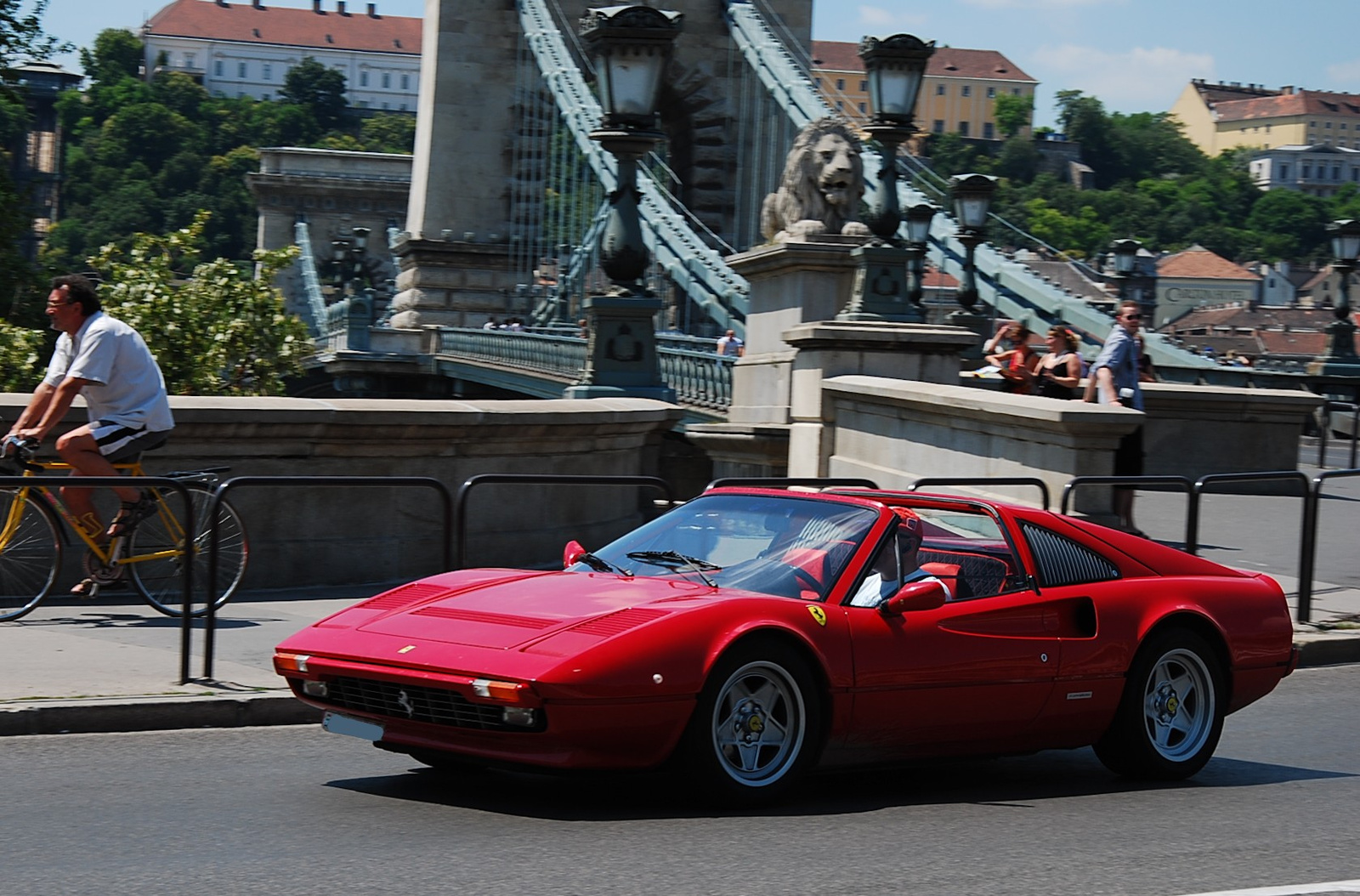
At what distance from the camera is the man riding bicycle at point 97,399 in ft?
31.2

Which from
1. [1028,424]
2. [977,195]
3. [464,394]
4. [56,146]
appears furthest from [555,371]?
[56,146]

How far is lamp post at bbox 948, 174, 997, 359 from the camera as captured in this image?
108ft

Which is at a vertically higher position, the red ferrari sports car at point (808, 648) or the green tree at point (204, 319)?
the green tree at point (204, 319)

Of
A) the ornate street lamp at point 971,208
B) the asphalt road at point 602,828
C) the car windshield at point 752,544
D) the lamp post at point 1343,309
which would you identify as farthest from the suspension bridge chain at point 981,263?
the asphalt road at point 602,828

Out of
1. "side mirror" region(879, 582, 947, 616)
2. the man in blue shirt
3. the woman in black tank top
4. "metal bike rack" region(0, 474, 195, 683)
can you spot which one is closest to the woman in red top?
the woman in black tank top

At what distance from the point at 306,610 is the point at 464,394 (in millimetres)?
35311

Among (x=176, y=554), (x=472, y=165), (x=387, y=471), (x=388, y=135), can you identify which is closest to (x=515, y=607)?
(x=176, y=554)

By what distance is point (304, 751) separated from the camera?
7250mm

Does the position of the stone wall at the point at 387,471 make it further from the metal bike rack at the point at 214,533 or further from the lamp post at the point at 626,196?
the lamp post at the point at 626,196

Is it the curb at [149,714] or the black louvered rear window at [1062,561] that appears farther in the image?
the curb at [149,714]

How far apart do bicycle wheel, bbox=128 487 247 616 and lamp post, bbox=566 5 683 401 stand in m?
5.71

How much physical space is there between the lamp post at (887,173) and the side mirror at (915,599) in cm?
899

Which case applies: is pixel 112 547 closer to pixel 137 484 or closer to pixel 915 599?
pixel 137 484

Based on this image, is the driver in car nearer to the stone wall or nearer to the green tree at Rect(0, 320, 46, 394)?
the stone wall
